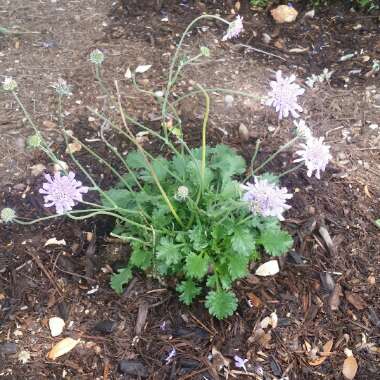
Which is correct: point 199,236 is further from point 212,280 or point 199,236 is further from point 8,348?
point 8,348

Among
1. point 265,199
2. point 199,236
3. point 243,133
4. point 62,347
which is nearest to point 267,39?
point 243,133

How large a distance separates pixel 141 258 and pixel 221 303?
41 cm

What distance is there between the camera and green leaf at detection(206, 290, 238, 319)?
89.2 inches

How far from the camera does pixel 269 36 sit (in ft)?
12.0

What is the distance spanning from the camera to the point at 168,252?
7.31 feet

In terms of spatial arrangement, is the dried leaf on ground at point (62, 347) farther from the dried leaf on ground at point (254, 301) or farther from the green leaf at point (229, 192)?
the green leaf at point (229, 192)

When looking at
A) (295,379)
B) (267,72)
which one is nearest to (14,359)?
(295,379)

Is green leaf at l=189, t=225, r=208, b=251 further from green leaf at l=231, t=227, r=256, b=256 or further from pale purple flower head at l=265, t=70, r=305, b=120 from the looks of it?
pale purple flower head at l=265, t=70, r=305, b=120

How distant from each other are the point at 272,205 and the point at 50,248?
1.24 meters

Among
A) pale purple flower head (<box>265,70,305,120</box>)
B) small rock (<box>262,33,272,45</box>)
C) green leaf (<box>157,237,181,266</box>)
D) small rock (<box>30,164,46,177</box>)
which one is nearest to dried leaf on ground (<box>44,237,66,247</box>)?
small rock (<box>30,164,46,177</box>)

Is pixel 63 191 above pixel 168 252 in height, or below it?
above

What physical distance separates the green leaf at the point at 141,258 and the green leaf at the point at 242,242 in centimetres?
41

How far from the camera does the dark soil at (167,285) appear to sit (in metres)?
2.32

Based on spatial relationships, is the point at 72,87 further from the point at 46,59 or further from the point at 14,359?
the point at 14,359
